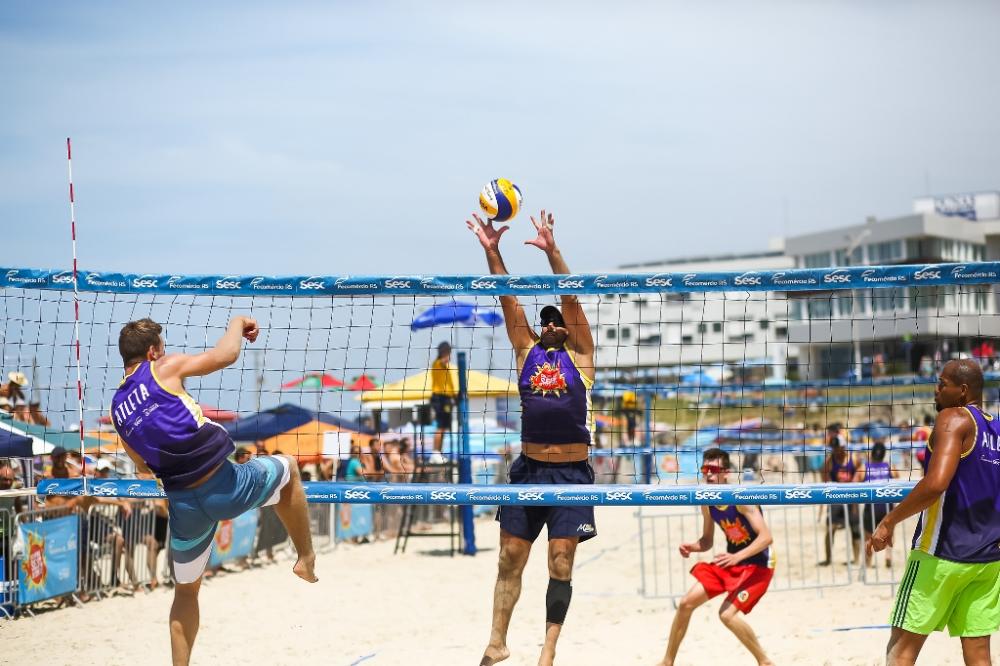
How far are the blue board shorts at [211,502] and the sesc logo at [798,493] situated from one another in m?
2.78

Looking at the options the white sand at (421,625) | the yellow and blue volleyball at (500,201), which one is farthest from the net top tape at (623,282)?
the white sand at (421,625)

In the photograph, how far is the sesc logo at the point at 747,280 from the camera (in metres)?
5.92

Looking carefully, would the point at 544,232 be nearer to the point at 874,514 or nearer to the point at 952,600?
the point at 952,600

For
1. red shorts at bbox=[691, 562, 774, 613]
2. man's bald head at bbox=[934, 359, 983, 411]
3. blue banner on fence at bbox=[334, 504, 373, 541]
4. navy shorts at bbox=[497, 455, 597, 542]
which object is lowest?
blue banner on fence at bbox=[334, 504, 373, 541]

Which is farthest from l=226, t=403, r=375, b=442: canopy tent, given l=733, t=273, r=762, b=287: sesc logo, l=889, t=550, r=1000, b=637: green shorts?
l=889, t=550, r=1000, b=637: green shorts

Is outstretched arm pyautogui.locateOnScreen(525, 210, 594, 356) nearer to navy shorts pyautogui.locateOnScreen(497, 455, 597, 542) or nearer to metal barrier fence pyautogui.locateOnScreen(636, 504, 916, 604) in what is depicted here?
navy shorts pyautogui.locateOnScreen(497, 455, 597, 542)

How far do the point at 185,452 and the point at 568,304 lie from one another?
2.35 metres

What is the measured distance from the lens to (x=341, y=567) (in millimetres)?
13688

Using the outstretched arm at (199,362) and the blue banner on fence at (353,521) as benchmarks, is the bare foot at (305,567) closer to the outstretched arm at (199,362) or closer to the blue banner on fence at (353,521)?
the outstretched arm at (199,362)

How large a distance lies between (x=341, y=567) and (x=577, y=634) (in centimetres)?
573

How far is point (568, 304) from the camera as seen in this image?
20.3 ft

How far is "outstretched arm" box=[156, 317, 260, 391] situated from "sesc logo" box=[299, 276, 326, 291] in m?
0.99

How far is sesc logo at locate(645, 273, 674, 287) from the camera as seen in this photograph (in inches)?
232

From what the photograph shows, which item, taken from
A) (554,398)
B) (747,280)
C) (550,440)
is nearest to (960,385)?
(747,280)
